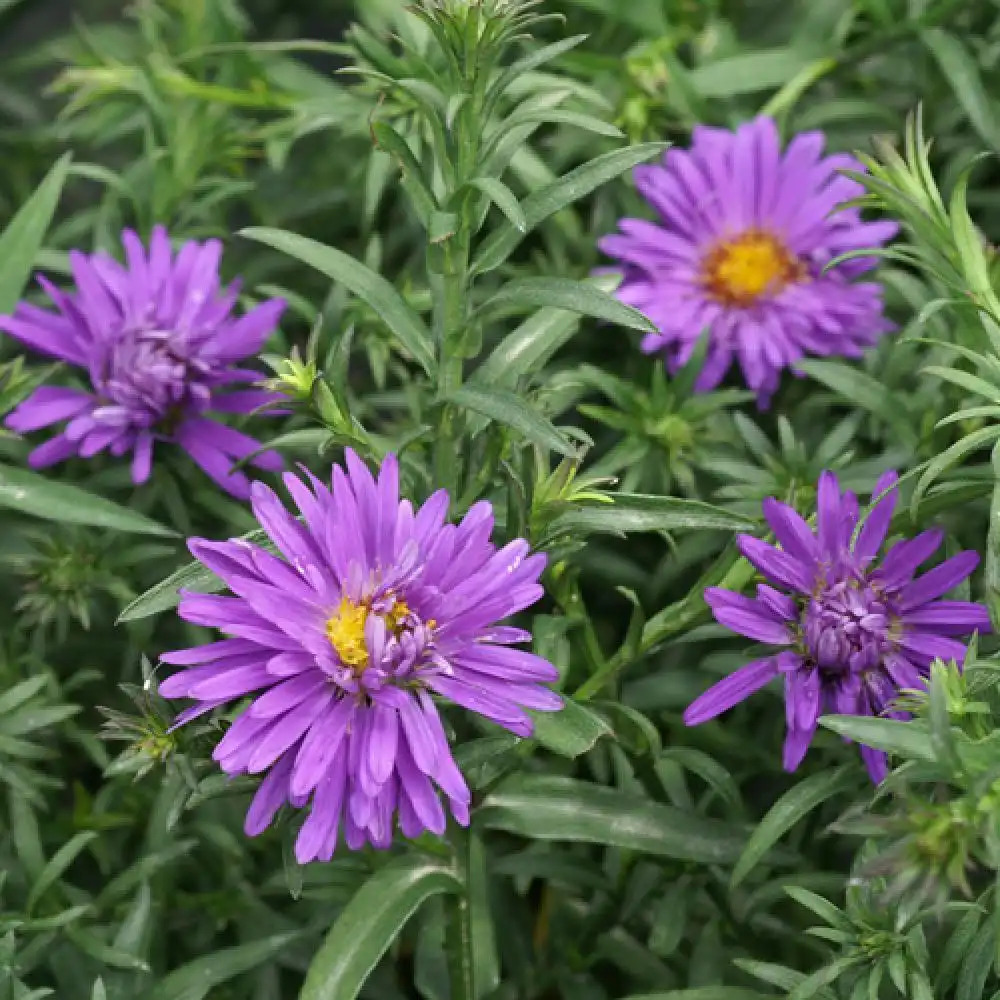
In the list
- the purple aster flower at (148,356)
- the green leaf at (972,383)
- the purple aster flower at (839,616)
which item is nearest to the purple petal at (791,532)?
the purple aster flower at (839,616)

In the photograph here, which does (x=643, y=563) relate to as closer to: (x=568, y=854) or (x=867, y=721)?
(x=568, y=854)

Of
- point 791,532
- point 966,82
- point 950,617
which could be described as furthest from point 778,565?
point 966,82

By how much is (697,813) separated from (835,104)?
71cm

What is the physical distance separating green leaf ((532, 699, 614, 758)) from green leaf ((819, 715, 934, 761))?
0.51 feet

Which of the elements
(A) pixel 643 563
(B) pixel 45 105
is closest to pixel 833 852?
(A) pixel 643 563

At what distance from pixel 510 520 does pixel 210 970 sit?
40 centimetres

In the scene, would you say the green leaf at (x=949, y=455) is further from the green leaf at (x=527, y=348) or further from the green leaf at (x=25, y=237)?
the green leaf at (x=25, y=237)

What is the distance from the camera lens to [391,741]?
0.78 m

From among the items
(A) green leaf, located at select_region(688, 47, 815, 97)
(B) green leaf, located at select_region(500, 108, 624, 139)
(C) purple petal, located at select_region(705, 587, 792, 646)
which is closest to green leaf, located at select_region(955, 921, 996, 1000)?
(C) purple petal, located at select_region(705, 587, 792, 646)

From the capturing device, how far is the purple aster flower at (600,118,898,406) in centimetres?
124

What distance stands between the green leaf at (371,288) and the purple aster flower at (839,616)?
25 cm

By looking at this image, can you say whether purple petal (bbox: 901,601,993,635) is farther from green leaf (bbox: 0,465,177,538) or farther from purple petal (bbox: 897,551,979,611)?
green leaf (bbox: 0,465,177,538)

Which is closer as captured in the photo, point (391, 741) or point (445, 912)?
point (391, 741)

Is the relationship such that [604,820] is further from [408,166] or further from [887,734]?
[408,166]
